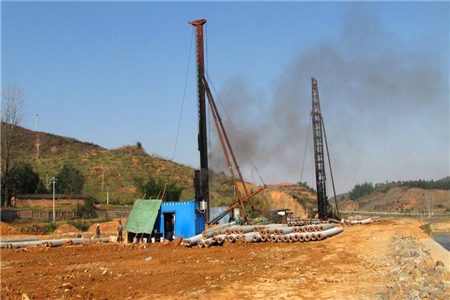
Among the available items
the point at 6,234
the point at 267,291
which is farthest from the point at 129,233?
the point at 267,291

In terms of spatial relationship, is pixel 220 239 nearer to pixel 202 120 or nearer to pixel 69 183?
pixel 202 120

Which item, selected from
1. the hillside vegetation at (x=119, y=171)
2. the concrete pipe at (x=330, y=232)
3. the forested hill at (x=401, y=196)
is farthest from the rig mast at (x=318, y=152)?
the forested hill at (x=401, y=196)

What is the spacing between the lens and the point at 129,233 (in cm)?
2762

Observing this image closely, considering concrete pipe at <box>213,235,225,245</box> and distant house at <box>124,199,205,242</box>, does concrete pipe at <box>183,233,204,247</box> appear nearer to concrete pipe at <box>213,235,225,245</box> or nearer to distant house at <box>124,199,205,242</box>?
concrete pipe at <box>213,235,225,245</box>

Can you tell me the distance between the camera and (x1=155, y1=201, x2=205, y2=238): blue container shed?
86.7ft

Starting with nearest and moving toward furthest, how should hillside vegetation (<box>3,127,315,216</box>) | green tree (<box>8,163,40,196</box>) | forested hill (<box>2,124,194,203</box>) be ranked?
green tree (<box>8,163,40,196</box>), hillside vegetation (<box>3,127,315,216</box>), forested hill (<box>2,124,194,203</box>)

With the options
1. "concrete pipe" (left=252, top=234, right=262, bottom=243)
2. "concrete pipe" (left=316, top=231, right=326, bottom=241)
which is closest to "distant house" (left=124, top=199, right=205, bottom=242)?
"concrete pipe" (left=252, top=234, right=262, bottom=243)

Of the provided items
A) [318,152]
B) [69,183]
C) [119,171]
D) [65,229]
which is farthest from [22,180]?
[318,152]

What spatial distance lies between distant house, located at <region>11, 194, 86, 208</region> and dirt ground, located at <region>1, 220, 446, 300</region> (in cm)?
3295

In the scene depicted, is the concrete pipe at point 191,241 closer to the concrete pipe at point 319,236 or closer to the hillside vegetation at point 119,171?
the concrete pipe at point 319,236

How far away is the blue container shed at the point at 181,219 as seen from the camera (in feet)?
86.7

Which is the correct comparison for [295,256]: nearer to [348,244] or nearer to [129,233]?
[348,244]

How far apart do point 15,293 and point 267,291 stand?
6.67 m

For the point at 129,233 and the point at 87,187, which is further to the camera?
the point at 87,187
